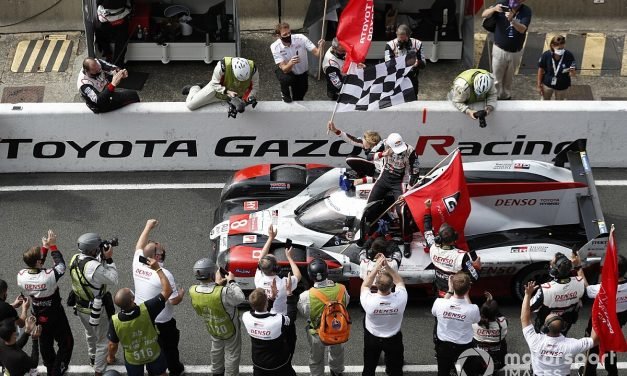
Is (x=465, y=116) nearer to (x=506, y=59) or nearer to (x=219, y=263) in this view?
(x=506, y=59)

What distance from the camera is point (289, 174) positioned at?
13.3m

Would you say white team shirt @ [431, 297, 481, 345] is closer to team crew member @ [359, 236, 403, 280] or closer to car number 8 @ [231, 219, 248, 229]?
team crew member @ [359, 236, 403, 280]

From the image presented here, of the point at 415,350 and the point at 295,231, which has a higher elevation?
the point at 295,231

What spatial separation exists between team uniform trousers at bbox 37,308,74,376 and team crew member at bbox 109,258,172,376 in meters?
1.12

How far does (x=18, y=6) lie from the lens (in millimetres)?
18125

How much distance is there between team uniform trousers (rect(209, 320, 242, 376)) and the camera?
10.7m

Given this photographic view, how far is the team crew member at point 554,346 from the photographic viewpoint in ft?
31.5

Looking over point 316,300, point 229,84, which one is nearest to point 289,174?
point 229,84

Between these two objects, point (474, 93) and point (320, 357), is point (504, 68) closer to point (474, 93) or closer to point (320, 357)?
point (474, 93)

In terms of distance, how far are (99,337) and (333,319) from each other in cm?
278

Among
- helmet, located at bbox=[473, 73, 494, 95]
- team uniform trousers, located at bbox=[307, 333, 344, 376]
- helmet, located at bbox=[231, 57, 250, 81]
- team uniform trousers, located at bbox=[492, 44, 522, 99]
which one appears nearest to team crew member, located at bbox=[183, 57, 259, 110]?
helmet, located at bbox=[231, 57, 250, 81]

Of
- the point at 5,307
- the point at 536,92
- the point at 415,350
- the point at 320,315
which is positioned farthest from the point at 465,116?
the point at 5,307

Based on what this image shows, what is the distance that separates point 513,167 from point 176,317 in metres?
4.74

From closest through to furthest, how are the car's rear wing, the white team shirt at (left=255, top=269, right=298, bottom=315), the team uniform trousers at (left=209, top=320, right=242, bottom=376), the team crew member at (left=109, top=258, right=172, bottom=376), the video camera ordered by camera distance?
the team crew member at (left=109, top=258, right=172, bottom=376), the white team shirt at (left=255, top=269, right=298, bottom=315), the team uniform trousers at (left=209, top=320, right=242, bottom=376), the car's rear wing, the video camera
